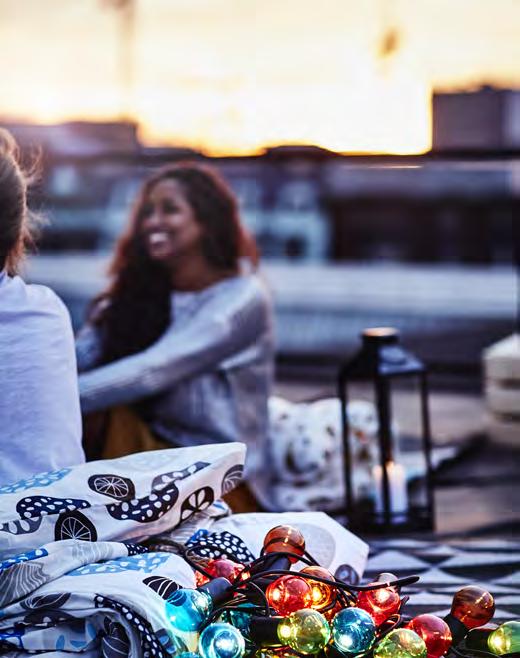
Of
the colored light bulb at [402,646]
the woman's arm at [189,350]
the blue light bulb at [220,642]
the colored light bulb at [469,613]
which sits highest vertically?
the woman's arm at [189,350]

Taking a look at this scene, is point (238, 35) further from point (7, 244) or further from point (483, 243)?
point (483, 243)

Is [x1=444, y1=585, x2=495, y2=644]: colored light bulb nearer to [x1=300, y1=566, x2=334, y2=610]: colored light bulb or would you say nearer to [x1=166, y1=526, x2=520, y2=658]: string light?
[x1=166, y1=526, x2=520, y2=658]: string light

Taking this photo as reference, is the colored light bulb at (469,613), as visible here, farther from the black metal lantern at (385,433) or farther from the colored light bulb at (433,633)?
the black metal lantern at (385,433)

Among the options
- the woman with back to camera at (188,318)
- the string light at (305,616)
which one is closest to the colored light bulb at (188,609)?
the string light at (305,616)

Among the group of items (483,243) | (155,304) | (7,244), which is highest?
(7,244)

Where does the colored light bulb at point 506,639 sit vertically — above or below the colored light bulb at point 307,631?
below

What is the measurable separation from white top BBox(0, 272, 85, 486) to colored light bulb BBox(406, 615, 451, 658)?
0.60 meters

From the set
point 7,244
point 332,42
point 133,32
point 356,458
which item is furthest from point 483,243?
point 7,244

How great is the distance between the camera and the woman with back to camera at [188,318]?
3236mm

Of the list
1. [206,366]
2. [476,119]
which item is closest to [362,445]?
[206,366]

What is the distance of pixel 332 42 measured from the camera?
714cm

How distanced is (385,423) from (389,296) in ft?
14.5

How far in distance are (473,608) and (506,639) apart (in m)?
0.12

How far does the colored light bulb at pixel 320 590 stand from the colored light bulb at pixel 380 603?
4 cm
